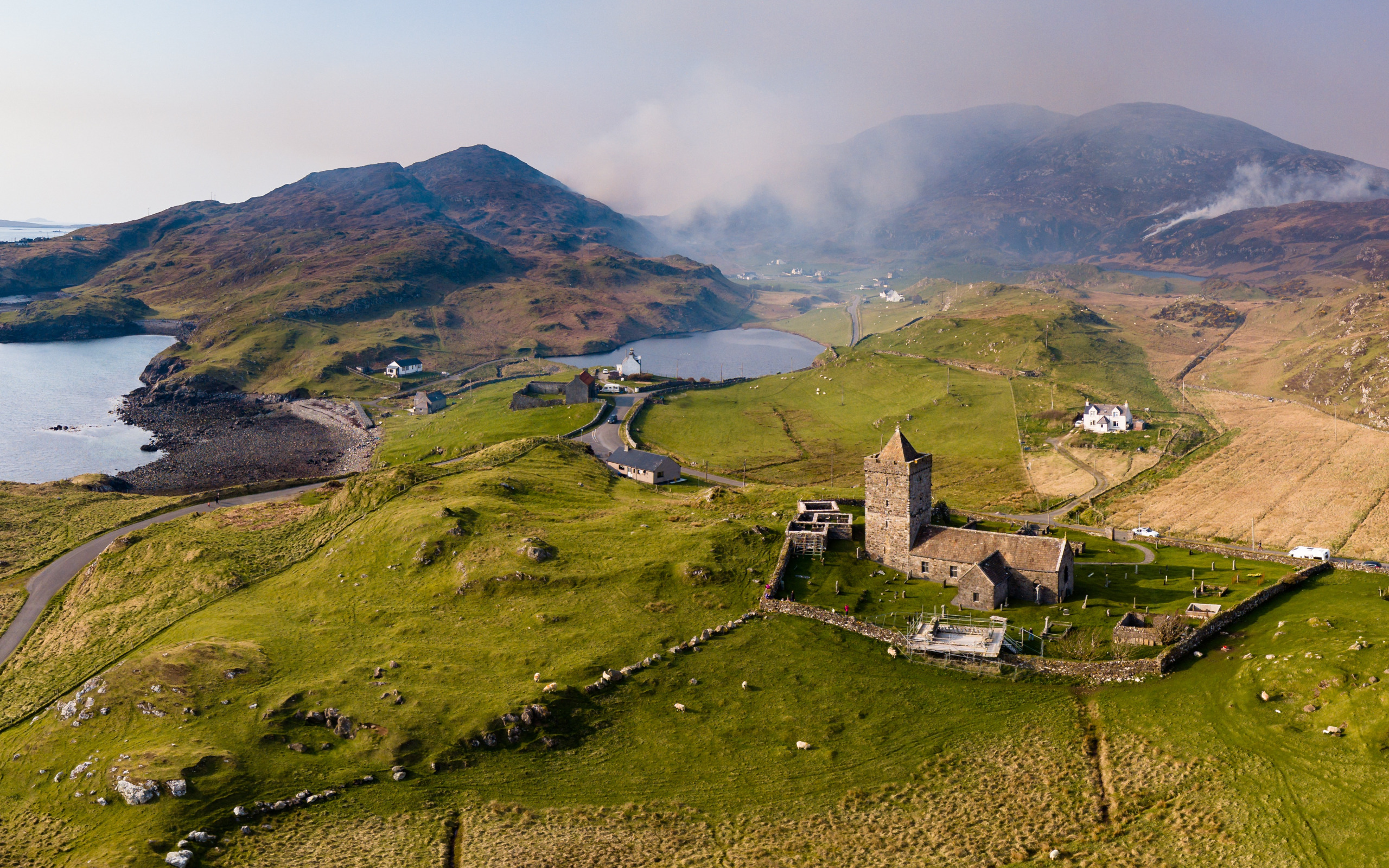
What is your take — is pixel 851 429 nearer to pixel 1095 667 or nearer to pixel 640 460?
pixel 640 460

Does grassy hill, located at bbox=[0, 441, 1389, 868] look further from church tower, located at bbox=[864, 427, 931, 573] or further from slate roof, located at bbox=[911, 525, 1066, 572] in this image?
A: slate roof, located at bbox=[911, 525, 1066, 572]

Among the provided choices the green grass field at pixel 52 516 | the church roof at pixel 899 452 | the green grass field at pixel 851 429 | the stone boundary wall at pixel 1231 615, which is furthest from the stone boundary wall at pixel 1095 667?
the green grass field at pixel 52 516

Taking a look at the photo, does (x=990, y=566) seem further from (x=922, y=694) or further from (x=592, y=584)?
(x=592, y=584)

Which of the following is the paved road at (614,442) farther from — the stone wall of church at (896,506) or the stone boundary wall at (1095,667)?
the stone boundary wall at (1095,667)

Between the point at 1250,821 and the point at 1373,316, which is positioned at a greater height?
the point at 1373,316

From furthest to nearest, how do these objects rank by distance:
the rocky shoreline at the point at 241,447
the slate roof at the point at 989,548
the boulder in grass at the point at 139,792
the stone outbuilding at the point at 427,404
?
the stone outbuilding at the point at 427,404
the rocky shoreline at the point at 241,447
the slate roof at the point at 989,548
the boulder in grass at the point at 139,792

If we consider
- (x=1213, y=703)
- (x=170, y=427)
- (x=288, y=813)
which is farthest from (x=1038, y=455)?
(x=170, y=427)

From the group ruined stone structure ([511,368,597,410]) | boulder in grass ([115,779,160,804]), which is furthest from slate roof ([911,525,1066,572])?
ruined stone structure ([511,368,597,410])
